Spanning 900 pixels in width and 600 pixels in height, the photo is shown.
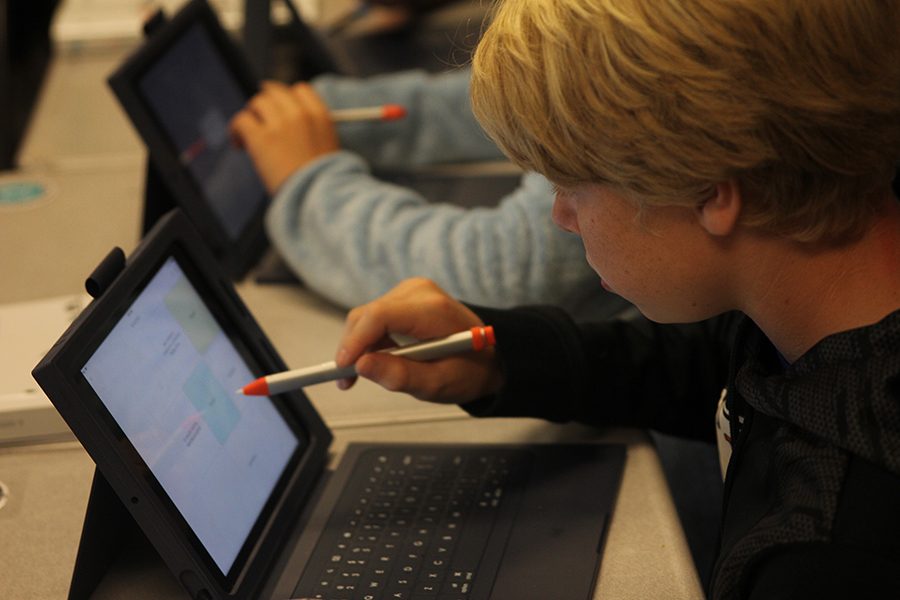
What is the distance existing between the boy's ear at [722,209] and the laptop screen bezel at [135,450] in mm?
407

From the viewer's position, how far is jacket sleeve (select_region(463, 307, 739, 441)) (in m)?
1.01

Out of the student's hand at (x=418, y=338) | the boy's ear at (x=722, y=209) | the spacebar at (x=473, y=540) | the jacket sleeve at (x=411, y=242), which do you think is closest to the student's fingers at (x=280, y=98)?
the jacket sleeve at (x=411, y=242)

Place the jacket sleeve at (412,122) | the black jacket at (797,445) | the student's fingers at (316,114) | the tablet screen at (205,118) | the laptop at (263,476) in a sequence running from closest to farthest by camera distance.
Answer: the black jacket at (797,445) → the laptop at (263,476) → the tablet screen at (205,118) → the student's fingers at (316,114) → the jacket sleeve at (412,122)

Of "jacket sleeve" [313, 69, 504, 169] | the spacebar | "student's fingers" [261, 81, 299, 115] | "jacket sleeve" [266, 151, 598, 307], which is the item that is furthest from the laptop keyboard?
"jacket sleeve" [313, 69, 504, 169]

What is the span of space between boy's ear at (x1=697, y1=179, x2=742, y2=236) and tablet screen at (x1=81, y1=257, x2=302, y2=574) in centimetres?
40

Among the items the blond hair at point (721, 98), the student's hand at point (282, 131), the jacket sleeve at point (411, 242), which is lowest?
the jacket sleeve at point (411, 242)

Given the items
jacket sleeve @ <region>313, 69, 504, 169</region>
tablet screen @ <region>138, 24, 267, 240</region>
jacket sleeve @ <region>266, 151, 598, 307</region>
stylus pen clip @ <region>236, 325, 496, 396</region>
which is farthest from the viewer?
jacket sleeve @ <region>313, 69, 504, 169</region>

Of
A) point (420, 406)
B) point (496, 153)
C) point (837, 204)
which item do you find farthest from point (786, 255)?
point (496, 153)

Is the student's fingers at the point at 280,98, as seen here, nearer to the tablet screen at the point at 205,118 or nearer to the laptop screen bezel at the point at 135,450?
the tablet screen at the point at 205,118

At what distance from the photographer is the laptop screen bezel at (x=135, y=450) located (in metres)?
0.76

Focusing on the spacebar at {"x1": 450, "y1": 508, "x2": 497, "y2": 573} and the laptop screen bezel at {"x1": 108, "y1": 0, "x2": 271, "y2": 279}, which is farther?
the laptop screen bezel at {"x1": 108, "y1": 0, "x2": 271, "y2": 279}

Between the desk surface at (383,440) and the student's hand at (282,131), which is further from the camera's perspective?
the student's hand at (282,131)

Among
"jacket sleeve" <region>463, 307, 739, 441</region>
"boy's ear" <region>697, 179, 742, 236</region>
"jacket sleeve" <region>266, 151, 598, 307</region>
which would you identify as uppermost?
"boy's ear" <region>697, 179, 742, 236</region>

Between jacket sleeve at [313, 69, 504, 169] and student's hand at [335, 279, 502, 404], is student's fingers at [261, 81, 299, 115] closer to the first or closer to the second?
jacket sleeve at [313, 69, 504, 169]
